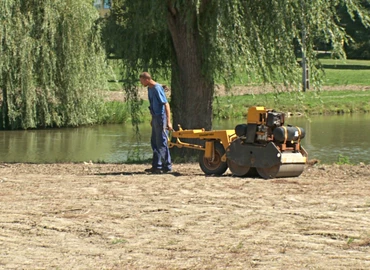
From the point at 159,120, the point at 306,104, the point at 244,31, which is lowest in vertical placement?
the point at 306,104

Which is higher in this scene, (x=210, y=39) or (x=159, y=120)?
(x=210, y=39)

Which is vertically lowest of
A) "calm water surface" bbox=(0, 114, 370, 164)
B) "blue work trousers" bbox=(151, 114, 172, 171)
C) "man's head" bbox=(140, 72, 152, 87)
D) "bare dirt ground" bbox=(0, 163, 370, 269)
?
"calm water surface" bbox=(0, 114, 370, 164)

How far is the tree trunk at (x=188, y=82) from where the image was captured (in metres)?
15.6

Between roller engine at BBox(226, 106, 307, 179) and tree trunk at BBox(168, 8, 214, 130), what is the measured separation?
141 inches

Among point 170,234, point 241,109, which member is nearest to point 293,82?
point 170,234

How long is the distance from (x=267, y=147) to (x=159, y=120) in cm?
203

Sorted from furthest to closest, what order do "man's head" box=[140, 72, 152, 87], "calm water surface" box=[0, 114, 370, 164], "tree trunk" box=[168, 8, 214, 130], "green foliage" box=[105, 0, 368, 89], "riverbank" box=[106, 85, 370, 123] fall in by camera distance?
"riverbank" box=[106, 85, 370, 123], "calm water surface" box=[0, 114, 370, 164], "tree trunk" box=[168, 8, 214, 130], "green foliage" box=[105, 0, 368, 89], "man's head" box=[140, 72, 152, 87]

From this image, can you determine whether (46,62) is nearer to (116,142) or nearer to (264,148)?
(116,142)

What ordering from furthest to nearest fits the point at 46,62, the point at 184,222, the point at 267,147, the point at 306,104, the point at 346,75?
the point at 346,75 → the point at 306,104 → the point at 46,62 → the point at 267,147 → the point at 184,222

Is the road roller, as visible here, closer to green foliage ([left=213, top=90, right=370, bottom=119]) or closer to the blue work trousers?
the blue work trousers

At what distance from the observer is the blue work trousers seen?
13.0 m

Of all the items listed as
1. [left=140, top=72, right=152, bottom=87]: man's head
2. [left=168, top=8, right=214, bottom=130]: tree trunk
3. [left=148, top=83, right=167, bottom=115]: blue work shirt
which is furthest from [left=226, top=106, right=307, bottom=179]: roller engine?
[left=168, top=8, right=214, bottom=130]: tree trunk

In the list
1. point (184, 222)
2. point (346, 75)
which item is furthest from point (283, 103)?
point (184, 222)

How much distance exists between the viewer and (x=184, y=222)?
8.63 metres
